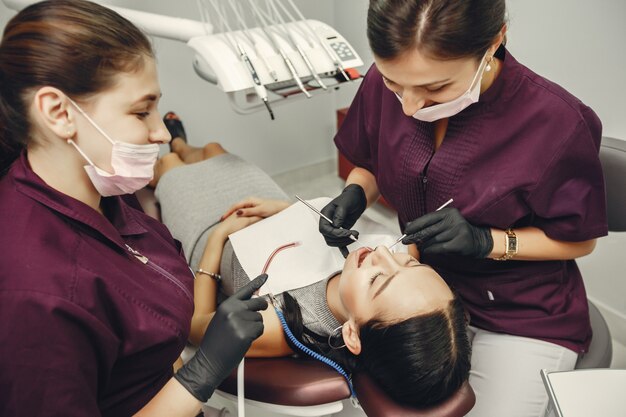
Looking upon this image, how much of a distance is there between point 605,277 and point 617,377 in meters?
1.11

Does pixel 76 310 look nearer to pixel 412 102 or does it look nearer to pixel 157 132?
pixel 157 132

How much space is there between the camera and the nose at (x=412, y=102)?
104 centimetres

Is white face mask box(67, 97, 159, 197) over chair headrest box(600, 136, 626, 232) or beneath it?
over

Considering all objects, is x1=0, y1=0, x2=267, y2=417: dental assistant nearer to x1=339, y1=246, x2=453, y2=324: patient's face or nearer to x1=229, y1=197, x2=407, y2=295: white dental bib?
x1=339, y1=246, x2=453, y2=324: patient's face

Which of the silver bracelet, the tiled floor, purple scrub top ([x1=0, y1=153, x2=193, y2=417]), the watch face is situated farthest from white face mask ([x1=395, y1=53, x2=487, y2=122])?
the tiled floor

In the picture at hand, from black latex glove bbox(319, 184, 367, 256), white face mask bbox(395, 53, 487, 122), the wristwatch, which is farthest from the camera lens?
black latex glove bbox(319, 184, 367, 256)

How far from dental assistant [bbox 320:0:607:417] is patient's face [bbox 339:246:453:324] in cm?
7

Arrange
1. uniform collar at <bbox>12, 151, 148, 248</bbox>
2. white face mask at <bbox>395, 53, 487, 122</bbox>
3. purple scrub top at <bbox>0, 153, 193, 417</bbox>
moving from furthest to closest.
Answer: white face mask at <bbox>395, 53, 487, 122</bbox>, uniform collar at <bbox>12, 151, 148, 248</bbox>, purple scrub top at <bbox>0, 153, 193, 417</bbox>

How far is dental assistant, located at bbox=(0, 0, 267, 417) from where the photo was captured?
71cm

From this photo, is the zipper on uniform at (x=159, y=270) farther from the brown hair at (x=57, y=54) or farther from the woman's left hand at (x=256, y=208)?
the woman's left hand at (x=256, y=208)

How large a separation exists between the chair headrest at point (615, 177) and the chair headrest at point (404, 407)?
0.63 metres

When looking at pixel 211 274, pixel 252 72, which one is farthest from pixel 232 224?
pixel 252 72

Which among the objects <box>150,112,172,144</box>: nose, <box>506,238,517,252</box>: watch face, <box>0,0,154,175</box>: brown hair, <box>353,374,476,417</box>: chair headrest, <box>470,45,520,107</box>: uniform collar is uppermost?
<box>0,0,154,175</box>: brown hair

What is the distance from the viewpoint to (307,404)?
105 cm
